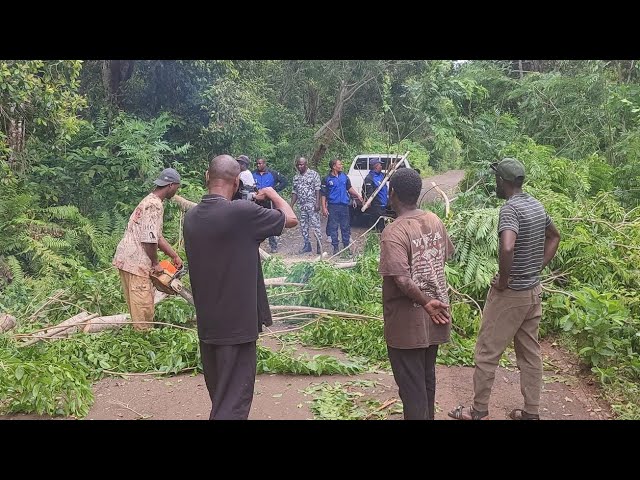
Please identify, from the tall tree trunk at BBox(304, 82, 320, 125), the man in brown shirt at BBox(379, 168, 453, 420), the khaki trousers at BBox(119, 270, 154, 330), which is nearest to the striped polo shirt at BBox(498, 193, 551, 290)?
the man in brown shirt at BBox(379, 168, 453, 420)

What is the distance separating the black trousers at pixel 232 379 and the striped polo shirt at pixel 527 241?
2041mm

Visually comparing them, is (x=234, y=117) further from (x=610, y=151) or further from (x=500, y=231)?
(x=500, y=231)

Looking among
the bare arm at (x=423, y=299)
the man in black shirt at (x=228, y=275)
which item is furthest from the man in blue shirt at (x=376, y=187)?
the man in black shirt at (x=228, y=275)

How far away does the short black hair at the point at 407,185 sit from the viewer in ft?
12.9

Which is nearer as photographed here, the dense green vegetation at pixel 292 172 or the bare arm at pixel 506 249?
the bare arm at pixel 506 249

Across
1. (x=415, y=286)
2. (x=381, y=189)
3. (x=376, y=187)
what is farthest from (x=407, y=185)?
(x=376, y=187)

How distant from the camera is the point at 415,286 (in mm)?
3801

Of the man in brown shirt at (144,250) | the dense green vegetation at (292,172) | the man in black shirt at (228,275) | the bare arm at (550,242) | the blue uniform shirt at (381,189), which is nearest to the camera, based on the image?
the man in black shirt at (228,275)

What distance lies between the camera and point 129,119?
13.1 metres

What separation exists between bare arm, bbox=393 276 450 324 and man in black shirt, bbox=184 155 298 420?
0.84 m

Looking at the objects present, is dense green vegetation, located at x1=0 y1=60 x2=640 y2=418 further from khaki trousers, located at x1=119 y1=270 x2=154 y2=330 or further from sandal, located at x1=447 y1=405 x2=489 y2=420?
sandal, located at x1=447 y1=405 x2=489 y2=420

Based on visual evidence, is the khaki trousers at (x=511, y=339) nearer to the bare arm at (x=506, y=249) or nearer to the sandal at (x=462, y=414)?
the sandal at (x=462, y=414)

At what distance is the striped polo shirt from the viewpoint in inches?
173

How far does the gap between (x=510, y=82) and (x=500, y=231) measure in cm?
1350
